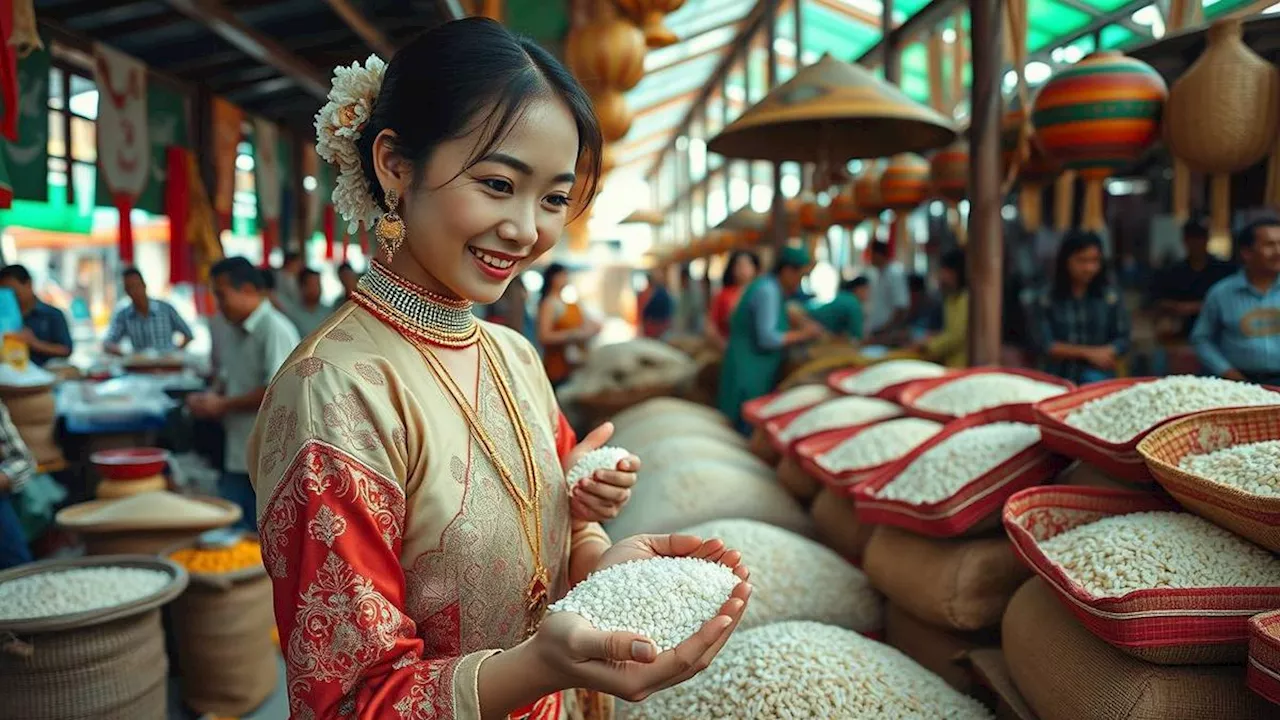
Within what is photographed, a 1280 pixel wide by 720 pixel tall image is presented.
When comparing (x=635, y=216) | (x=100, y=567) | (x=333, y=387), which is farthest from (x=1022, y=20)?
(x=635, y=216)

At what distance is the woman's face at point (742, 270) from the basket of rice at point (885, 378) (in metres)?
2.19

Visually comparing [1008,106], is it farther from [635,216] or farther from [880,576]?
[635,216]

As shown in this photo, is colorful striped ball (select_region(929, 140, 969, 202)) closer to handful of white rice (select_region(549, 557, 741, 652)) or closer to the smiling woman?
the smiling woman

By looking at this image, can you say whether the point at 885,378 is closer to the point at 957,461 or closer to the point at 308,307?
the point at 957,461

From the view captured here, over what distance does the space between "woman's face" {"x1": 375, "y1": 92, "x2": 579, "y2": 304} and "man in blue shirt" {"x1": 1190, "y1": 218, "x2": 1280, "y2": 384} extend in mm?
2870

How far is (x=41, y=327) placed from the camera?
4004 millimetres

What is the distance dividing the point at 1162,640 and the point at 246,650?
2331mm

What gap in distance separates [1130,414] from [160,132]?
168 inches

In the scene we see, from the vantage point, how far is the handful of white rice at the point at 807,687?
1241 millimetres

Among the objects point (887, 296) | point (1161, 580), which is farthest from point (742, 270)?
point (1161, 580)

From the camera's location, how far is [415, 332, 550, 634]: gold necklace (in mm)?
940

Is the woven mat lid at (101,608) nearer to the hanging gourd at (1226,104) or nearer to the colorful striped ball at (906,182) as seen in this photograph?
the hanging gourd at (1226,104)

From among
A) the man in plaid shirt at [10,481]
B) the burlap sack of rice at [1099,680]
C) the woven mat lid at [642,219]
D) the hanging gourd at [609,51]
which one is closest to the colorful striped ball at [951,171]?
the hanging gourd at [609,51]

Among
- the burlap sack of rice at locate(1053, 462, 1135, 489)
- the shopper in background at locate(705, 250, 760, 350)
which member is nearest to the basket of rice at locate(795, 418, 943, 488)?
the burlap sack of rice at locate(1053, 462, 1135, 489)
